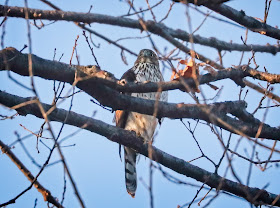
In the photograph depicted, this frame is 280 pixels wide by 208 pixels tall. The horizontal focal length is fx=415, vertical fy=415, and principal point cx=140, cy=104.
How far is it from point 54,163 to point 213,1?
2061mm

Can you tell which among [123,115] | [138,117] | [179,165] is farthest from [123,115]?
[179,165]

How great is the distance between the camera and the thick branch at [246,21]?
425cm

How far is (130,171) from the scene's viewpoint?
6.24 m

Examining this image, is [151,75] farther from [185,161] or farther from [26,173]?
[26,173]

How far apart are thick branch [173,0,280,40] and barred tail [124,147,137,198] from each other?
273 centimetres

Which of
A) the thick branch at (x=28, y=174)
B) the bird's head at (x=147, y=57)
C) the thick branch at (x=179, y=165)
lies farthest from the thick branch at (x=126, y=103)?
the bird's head at (x=147, y=57)

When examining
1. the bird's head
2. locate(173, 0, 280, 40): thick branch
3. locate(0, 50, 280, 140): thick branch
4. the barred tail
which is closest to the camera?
locate(0, 50, 280, 140): thick branch

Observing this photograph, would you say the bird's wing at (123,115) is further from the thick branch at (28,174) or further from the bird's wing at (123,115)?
the thick branch at (28,174)

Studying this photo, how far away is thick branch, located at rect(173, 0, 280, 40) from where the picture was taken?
4.25 meters

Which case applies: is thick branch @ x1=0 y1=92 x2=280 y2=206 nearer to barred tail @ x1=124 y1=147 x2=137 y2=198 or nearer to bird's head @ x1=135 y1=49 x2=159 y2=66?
barred tail @ x1=124 y1=147 x2=137 y2=198

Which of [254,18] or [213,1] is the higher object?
[254,18]

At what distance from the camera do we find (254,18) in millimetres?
4527

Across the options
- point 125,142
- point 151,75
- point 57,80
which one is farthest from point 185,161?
point 151,75

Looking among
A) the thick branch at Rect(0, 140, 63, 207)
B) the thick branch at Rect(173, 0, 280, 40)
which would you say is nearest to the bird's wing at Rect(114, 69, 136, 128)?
the thick branch at Rect(173, 0, 280, 40)
